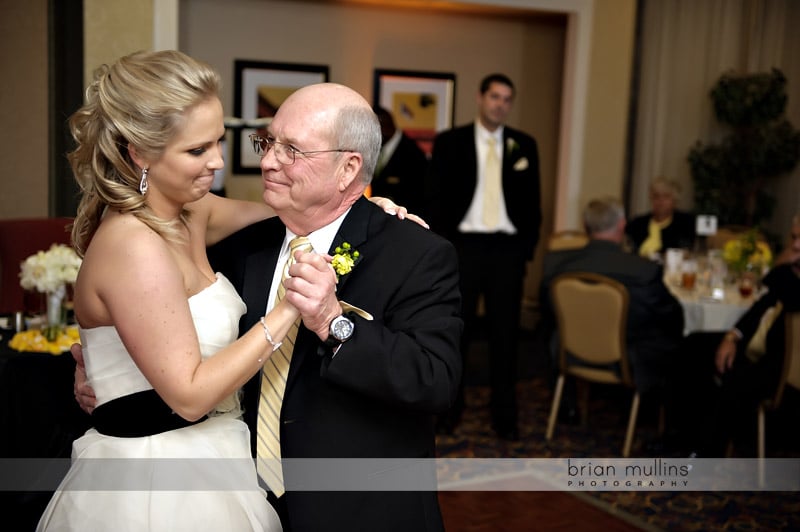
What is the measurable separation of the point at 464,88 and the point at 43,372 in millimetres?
5716

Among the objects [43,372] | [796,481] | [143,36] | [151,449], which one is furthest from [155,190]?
[143,36]

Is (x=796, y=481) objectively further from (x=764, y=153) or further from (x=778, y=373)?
(x=764, y=153)

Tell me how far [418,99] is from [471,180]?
9.22ft

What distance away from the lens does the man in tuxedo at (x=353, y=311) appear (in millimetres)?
1833

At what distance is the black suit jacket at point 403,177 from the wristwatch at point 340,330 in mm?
4190

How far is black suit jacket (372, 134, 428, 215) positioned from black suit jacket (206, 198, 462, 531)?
390 cm

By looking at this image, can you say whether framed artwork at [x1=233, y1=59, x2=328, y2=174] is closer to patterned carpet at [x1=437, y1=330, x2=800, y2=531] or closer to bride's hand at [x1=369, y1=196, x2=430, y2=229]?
patterned carpet at [x1=437, y1=330, x2=800, y2=531]

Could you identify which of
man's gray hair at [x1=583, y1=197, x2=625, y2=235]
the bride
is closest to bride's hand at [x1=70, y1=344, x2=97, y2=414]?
the bride

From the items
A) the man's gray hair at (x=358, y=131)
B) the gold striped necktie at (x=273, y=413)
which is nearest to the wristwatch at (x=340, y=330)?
the gold striped necktie at (x=273, y=413)

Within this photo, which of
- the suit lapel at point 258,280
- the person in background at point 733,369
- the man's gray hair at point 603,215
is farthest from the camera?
the man's gray hair at point 603,215

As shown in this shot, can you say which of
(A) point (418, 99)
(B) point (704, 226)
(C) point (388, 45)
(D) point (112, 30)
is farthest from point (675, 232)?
(D) point (112, 30)

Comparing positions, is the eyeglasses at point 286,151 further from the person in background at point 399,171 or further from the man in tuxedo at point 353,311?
the person in background at point 399,171

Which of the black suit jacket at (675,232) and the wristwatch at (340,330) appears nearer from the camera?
the wristwatch at (340,330)

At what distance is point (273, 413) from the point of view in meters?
1.88
